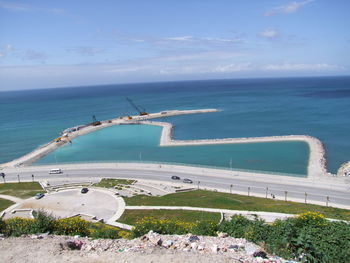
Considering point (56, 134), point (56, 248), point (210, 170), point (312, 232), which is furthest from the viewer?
point (56, 134)

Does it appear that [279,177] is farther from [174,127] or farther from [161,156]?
[174,127]

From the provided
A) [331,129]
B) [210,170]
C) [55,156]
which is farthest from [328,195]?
[55,156]

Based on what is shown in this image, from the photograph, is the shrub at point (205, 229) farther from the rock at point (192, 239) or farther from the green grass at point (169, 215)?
the green grass at point (169, 215)

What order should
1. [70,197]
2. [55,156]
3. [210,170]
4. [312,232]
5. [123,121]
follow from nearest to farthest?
1. [312,232]
2. [70,197]
3. [210,170]
4. [55,156]
5. [123,121]

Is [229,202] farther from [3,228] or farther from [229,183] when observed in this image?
[3,228]

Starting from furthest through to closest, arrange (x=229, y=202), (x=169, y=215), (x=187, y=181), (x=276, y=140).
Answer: (x=276, y=140) < (x=187, y=181) < (x=229, y=202) < (x=169, y=215)

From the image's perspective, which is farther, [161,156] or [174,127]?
[174,127]

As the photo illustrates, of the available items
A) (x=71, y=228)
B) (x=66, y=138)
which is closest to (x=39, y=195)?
(x=71, y=228)

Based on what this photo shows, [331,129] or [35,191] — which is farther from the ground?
[331,129]
